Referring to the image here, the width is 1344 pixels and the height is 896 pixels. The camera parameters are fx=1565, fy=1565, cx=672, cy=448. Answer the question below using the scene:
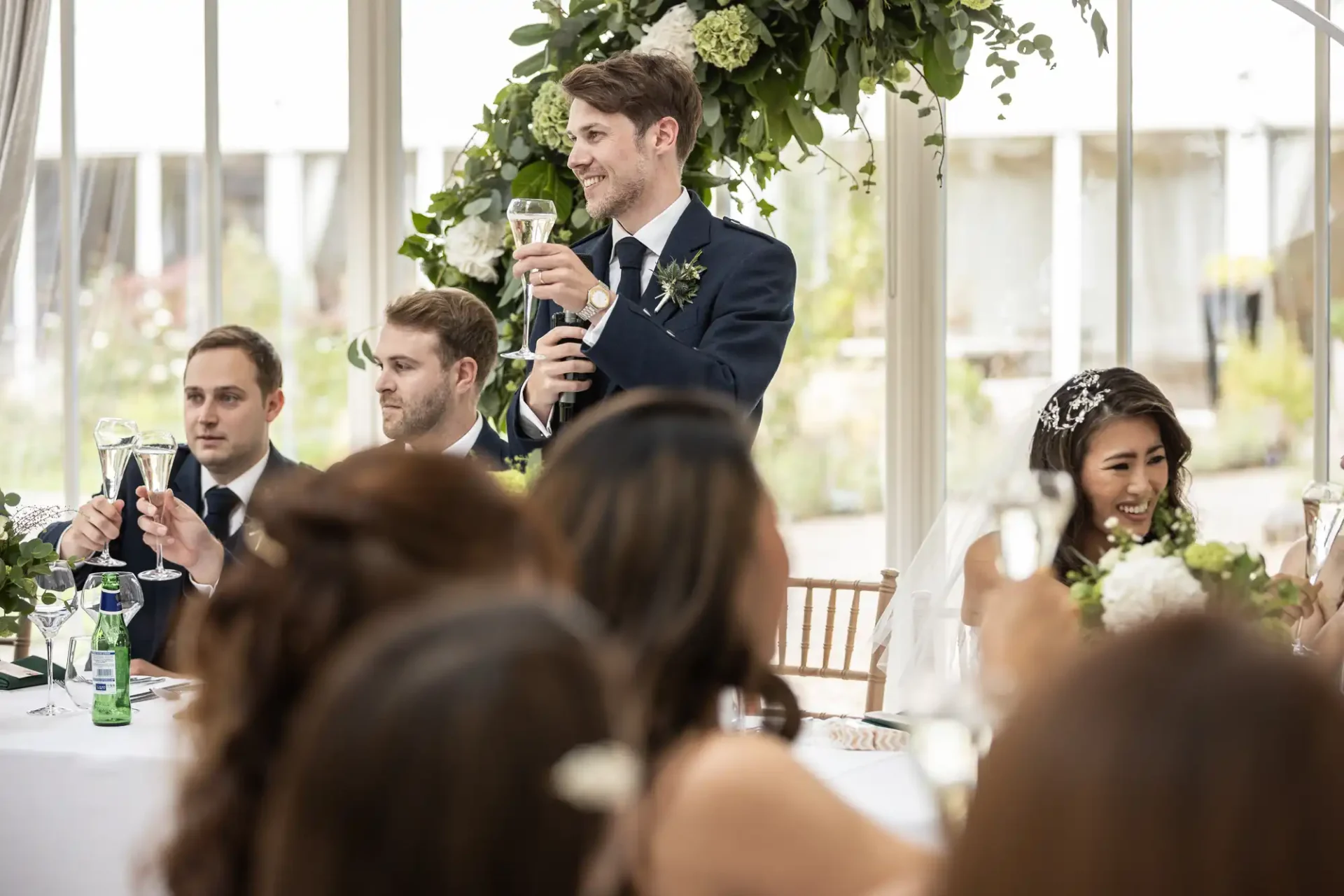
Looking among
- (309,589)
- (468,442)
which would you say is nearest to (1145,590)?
(309,589)

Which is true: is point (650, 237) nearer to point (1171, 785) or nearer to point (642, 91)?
point (642, 91)

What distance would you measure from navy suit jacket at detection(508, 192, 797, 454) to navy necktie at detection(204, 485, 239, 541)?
2.60 ft

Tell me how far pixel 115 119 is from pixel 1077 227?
9.53 ft

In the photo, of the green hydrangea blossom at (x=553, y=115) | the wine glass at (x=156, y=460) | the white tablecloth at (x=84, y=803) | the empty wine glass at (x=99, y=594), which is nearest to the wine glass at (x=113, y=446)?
the wine glass at (x=156, y=460)

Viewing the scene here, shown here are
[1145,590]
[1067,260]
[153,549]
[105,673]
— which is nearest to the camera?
[1145,590]

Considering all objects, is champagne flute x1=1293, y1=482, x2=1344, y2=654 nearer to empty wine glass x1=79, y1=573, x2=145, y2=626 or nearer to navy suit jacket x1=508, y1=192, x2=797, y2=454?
navy suit jacket x1=508, y1=192, x2=797, y2=454

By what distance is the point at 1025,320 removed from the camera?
424 centimetres

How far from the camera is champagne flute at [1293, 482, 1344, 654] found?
8.17ft

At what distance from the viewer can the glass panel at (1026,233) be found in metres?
4.16

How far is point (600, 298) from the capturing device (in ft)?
9.68

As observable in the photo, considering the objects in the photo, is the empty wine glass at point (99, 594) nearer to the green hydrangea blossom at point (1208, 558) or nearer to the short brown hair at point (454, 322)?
the short brown hair at point (454, 322)

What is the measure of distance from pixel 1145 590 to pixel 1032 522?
276 mm

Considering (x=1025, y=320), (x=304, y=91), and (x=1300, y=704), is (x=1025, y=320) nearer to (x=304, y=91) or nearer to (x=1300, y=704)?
(x=304, y=91)

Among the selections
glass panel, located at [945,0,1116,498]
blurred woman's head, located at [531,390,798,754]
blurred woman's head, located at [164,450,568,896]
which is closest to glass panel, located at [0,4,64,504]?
glass panel, located at [945,0,1116,498]
